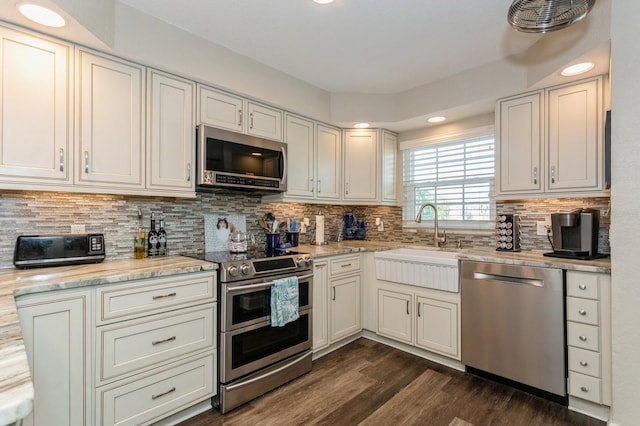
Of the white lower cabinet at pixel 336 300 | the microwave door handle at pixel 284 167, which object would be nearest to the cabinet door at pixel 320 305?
the white lower cabinet at pixel 336 300

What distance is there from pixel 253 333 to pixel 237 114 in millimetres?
1689

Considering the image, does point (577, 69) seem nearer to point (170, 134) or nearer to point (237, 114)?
point (237, 114)

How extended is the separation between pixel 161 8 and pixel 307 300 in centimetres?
229

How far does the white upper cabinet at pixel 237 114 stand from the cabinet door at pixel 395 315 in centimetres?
181

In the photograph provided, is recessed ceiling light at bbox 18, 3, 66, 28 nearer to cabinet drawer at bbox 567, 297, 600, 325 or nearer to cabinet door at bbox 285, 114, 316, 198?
cabinet door at bbox 285, 114, 316, 198

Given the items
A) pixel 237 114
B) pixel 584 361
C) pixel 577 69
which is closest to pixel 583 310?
pixel 584 361

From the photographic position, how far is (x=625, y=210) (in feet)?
5.88

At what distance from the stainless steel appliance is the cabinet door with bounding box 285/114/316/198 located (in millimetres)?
1553

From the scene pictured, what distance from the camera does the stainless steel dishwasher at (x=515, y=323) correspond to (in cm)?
212

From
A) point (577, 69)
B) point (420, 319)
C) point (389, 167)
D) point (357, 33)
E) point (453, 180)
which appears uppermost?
point (357, 33)

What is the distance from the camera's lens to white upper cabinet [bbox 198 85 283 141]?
2.41 meters

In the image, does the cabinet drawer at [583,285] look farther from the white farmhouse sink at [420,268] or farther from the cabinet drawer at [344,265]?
the cabinet drawer at [344,265]

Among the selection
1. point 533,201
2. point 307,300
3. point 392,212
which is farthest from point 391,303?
point 533,201

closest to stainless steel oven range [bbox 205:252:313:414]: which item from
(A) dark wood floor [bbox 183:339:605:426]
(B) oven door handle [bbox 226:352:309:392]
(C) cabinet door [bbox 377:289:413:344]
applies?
(B) oven door handle [bbox 226:352:309:392]
